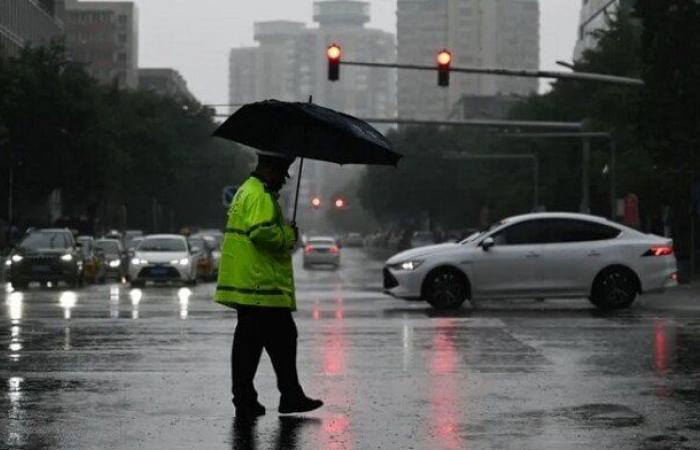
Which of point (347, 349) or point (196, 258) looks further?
point (196, 258)

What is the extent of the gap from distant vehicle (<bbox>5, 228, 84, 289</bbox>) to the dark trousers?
34.2 m

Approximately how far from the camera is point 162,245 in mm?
48812

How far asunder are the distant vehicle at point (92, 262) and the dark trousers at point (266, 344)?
121 ft

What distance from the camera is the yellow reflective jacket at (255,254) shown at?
11.8 metres

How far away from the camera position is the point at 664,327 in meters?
22.4

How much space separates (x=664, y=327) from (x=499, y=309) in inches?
248

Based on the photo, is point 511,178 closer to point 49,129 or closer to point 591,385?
point 49,129

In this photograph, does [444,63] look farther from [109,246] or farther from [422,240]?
[422,240]

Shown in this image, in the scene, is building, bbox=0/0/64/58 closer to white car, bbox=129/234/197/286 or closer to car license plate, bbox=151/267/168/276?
white car, bbox=129/234/197/286

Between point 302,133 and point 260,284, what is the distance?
1.06 metres

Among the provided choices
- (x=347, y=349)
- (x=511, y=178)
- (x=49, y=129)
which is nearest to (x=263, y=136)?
(x=347, y=349)

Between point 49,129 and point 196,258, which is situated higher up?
A: point 49,129

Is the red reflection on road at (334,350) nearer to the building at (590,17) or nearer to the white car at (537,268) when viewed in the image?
the white car at (537,268)

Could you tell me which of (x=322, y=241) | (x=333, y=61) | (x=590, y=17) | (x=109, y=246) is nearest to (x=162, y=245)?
(x=109, y=246)
